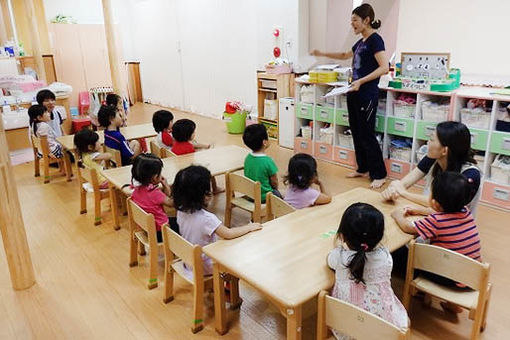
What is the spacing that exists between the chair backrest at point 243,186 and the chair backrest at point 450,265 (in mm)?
1143

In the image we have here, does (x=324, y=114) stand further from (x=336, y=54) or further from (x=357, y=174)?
(x=336, y=54)

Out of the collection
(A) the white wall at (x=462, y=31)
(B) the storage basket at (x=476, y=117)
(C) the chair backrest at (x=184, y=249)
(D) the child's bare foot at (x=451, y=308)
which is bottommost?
(D) the child's bare foot at (x=451, y=308)

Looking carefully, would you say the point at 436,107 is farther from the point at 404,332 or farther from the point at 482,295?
the point at 404,332

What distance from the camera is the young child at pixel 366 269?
1.70 metres

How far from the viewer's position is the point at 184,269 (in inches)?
94.2

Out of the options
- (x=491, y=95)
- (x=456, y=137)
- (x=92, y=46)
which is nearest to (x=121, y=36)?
(x=92, y=46)

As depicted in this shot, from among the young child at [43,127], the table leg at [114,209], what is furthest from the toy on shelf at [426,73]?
the young child at [43,127]

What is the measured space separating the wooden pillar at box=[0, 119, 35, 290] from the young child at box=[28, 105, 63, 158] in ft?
7.13

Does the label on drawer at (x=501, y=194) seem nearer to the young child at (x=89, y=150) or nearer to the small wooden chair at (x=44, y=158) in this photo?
the young child at (x=89, y=150)

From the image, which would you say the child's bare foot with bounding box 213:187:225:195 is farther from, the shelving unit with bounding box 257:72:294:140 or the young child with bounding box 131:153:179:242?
the shelving unit with bounding box 257:72:294:140

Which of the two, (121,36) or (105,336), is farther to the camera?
(121,36)

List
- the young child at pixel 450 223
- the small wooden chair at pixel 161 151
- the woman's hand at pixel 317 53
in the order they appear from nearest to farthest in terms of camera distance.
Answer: the young child at pixel 450 223, the small wooden chair at pixel 161 151, the woman's hand at pixel 317 53

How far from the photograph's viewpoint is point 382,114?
14.9ft

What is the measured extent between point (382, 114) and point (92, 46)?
624cm
